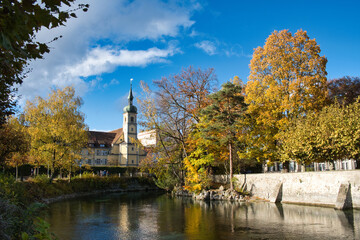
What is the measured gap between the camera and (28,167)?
143 feet

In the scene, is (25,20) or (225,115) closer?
(25,20)

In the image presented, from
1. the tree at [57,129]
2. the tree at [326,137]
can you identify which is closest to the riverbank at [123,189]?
the tree at [57,129]

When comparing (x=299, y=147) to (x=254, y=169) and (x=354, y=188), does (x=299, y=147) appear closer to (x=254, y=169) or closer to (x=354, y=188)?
(x=354, y=188)

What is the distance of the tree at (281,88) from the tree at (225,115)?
122cm

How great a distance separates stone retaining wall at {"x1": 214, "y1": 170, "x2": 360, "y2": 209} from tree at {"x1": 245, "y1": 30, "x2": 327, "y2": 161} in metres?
2.18

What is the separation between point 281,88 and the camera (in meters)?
25.0

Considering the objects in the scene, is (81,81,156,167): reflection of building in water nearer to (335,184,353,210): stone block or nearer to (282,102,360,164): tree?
(282,102,360,164): tree

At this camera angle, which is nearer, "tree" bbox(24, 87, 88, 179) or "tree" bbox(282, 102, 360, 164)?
"tree" bbox(282, 102, 360, 164)

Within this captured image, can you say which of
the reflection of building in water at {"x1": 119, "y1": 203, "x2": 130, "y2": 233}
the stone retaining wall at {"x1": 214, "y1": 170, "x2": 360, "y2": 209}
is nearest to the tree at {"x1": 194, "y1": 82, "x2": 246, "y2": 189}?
the stone retaining wall at {"x1": 214, "y1": 170, "x2": 360, "y2": 209}

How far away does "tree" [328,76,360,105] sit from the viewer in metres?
29.8

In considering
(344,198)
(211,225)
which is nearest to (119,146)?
(344,198)

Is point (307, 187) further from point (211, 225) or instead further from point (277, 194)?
point (211, 225)

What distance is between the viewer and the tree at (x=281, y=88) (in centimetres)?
2447

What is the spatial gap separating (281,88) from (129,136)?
55.0 m
